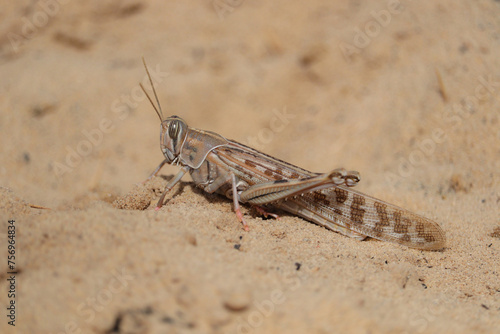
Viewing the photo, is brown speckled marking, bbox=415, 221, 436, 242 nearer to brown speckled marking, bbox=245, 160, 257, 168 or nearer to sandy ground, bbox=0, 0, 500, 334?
sandy ground, bbox=0, 0, 500, 334

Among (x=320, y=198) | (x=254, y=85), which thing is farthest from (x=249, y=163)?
(x=254, y=85)

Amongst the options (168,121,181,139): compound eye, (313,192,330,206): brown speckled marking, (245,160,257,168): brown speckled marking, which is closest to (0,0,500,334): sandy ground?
(313,192,330,206): brown speckled marking

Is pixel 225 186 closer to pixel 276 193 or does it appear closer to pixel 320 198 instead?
pixel 276 193

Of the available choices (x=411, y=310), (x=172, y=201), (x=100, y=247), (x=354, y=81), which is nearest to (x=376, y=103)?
(x=354, y=81)

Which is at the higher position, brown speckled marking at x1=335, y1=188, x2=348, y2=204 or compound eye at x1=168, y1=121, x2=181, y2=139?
compound eye at x1=168, y1=121, x2=181, y2=139

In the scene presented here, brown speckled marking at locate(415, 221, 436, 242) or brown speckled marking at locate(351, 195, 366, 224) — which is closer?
brown speckled marking at locate(415, 221, 436, 242)

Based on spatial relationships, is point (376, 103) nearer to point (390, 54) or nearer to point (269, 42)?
point (390, 54)

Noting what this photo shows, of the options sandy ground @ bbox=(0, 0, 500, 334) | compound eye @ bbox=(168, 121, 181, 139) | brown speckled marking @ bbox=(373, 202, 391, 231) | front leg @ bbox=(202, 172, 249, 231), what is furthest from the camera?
compound eye @ bbox=(168, 121, 181, 139)
